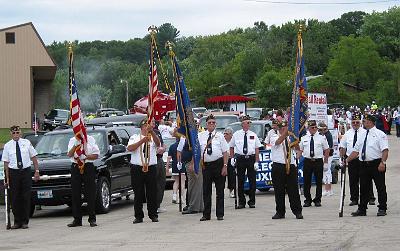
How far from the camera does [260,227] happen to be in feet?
47.4

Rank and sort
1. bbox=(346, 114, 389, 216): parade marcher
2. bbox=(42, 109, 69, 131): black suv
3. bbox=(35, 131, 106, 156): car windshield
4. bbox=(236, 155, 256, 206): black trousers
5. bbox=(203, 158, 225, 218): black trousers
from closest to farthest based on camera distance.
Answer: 1. bbox=(346, 114, 389, 216): parade marcher
2. bbox=(203, 158, 225, 218): black trousers
3. bbox=(236, 155, 256, 206): black trousers
4. bbox=(35, 131, 106, 156): car windshield
5. bbox=(42, 109, 69, 131): black suv

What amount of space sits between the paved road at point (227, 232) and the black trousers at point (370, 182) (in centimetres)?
32

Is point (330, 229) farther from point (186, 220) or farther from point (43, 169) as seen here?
point (43, 169)

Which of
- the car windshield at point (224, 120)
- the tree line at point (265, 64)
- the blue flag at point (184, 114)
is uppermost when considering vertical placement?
the tree line at point (265, 64)

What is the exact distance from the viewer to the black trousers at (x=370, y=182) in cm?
1570

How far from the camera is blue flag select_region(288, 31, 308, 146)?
16.1 m

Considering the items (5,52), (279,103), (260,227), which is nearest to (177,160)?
(260,227)

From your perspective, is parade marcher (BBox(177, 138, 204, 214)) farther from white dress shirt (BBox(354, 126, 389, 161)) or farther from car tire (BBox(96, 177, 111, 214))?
white dress shirt (BBox(354, 126, 389, 161))

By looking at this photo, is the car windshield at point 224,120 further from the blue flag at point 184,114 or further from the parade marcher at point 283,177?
the parade marcher at point 283,177

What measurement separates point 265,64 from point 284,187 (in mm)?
78041

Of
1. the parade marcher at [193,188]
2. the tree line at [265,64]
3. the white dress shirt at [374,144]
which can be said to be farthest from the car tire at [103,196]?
the tree line at [265,64]

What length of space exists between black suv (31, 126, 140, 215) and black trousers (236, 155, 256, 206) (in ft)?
8.27

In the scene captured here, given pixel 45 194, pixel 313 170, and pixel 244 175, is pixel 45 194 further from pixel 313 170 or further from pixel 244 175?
pixel 313 170

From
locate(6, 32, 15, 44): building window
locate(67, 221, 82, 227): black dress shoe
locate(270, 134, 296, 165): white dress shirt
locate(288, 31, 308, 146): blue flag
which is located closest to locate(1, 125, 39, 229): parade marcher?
locate(67, 221, 82, 227): black dress shoe
